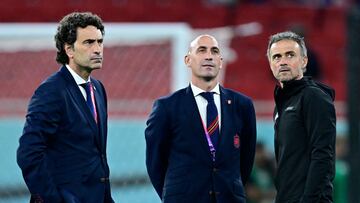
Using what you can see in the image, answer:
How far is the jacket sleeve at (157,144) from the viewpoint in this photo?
454 cm

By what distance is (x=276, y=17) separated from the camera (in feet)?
37.0

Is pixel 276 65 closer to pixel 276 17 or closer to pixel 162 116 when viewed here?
pixel 162 116

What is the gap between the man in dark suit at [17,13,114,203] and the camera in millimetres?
4008

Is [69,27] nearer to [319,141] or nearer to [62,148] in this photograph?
[62,148]

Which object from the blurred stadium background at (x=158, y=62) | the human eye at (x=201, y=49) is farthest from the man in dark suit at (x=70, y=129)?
the blurred stadium background at (x=158, y=62)

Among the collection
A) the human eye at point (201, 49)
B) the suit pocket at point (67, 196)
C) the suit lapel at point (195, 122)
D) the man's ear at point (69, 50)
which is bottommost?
the suit pocket at point (67, 196)

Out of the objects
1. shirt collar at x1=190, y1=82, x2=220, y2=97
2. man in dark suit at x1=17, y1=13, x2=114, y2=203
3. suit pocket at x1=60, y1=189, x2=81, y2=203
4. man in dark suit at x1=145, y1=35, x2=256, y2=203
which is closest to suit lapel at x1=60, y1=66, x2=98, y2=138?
man in dark suit at x1=17, y1=13, x2=114, y2=203

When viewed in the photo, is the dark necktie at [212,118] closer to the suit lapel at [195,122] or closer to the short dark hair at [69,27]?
the suit lapel at [195,122]

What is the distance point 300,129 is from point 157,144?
0.75m

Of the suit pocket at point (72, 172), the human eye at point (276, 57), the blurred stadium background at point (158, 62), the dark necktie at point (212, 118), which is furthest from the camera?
the blurred stadium background at point (158, 62)

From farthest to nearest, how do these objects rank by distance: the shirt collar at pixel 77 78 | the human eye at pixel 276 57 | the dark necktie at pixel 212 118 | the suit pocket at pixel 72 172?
the dark necktie at pixel 212 118
the human eye at pixel 276 57
the shirt collar at pixel 77 78
the suit pocket at pixel 72 172

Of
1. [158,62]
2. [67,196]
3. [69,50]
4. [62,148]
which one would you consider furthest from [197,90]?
[158,62]

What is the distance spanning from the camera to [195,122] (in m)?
4.52

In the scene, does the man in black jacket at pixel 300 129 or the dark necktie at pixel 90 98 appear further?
the dark necktie at pixel 90 98
